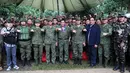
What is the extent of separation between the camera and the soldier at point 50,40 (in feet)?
29.9

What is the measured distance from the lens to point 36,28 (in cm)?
906

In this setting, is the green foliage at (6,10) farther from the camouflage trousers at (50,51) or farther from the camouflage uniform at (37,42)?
the camouflage trousers at (50,51)

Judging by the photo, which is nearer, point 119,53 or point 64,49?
point 119,53

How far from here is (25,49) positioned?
9.05m

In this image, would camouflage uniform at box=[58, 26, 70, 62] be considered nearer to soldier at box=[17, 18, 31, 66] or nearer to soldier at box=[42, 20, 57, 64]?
soldier at box=[42, 20, 57, 64]

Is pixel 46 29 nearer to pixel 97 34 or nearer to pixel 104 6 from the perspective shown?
pixel 97 34

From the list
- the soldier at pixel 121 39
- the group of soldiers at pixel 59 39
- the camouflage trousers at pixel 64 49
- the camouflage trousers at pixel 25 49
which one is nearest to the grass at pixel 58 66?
the group of soldiers at pixel 59 39

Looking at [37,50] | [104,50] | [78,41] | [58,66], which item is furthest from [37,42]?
[104,50]

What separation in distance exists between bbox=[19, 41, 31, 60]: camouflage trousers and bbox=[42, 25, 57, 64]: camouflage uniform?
66cm

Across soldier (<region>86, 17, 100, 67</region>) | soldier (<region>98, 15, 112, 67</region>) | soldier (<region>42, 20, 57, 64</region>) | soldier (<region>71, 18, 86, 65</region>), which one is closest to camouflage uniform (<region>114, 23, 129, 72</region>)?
soldier (<region>98, 15, 112, 67</region>)

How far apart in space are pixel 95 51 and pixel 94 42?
35cm

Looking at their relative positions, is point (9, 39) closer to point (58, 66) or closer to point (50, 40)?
point (50, 40)

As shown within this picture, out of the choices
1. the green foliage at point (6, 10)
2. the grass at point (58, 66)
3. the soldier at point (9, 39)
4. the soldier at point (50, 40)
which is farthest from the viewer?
the green foliage at point (6, 10)

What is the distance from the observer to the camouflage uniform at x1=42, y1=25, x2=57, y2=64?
912cm
